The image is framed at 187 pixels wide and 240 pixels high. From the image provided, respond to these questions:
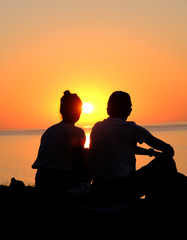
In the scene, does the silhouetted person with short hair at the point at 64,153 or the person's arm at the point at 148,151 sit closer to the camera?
the person's arm at the point at 148,151

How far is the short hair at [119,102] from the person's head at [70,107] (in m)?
1.08

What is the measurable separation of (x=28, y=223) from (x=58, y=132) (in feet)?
5.05

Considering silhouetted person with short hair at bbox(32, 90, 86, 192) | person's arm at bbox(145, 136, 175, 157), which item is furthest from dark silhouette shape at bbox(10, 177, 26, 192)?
person's arm at bbox(145, 136, 175, 157)

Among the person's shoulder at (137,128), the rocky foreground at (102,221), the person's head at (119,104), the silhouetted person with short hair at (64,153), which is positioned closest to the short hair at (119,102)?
the person's head at (119,104)

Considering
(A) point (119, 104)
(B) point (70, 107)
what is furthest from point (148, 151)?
(B) point (70, 107)

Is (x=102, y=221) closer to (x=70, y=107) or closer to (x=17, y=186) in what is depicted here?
(x=70, y=107)

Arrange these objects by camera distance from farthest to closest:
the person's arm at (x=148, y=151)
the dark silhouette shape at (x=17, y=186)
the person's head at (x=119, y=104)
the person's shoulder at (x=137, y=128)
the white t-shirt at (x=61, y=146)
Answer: the dark silhouette shape at (x=17, y=186) < the white t-shirt at (x=61, y=146) < the person's arm at (x=148, y=151) < the person's head at (x=119, y=104) < the person's shoulder at (x=137, y=128)

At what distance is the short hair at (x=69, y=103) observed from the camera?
267 inches

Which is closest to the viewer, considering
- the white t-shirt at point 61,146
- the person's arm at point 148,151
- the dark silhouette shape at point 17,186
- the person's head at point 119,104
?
the person's head at point 119,104

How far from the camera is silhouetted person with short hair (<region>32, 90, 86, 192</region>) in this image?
21.8 ft

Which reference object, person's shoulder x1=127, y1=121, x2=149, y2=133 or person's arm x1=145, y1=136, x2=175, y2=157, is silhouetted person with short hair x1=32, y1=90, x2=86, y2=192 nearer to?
person's shoulder x1=127, y1=121, x2=149, y2=133

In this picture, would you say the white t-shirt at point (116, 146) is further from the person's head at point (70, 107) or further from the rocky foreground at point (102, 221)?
the person's head at point (70, 107)

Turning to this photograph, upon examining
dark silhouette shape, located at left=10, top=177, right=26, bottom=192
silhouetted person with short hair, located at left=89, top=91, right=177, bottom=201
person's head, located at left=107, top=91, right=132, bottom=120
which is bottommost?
dark silhouette shape, located at left=10, top=177, right=26, bottom=192

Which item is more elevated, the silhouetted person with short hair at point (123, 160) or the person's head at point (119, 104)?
the person's head at point (119, 104)
